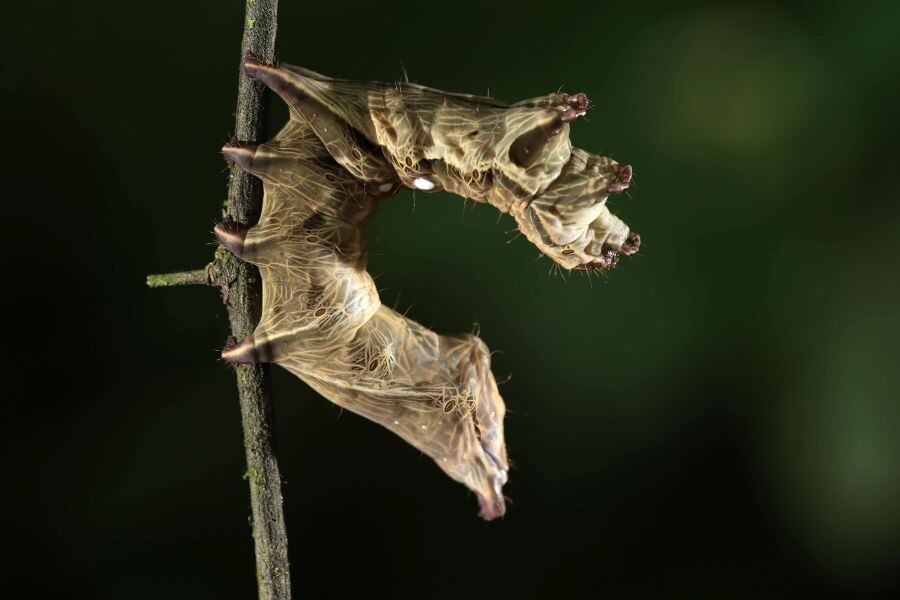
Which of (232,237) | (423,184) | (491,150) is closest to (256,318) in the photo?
(232,237)

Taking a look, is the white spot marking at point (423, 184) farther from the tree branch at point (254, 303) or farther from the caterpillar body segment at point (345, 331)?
the tree branch at point (254, 303)

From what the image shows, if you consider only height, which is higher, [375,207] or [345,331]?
[375,207]

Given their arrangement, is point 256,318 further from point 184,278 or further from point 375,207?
point 375,207

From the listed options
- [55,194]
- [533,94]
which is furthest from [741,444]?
[55,194]

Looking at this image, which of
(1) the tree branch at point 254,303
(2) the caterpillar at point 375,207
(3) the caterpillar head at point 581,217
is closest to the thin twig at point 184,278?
(1) the tree branch at point 254,303

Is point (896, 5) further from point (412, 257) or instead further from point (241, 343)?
point (241, 343)

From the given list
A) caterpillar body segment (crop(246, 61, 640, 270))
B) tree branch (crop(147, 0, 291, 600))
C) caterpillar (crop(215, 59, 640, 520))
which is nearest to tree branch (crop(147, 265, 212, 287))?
tree branch (crop(147, 0, 291, 600))
